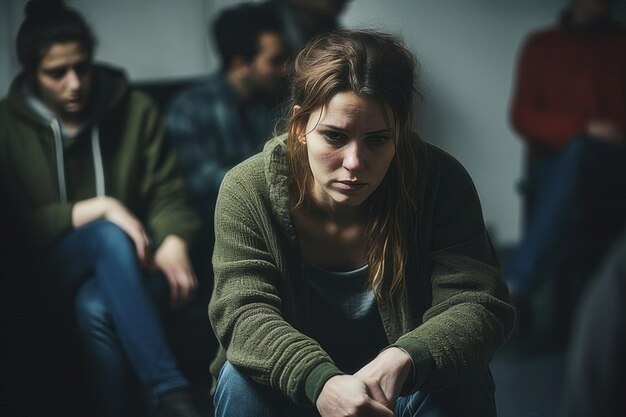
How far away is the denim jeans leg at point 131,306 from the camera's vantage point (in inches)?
51.2

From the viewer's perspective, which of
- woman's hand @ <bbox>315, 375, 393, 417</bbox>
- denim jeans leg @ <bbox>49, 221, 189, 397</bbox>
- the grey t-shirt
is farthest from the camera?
denim jeans leg @ <bbox>49, 221, 189, 397</bbox>

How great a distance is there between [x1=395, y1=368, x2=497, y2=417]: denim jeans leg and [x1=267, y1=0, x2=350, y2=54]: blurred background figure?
0.78m

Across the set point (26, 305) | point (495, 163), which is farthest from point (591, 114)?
point (26, 305)

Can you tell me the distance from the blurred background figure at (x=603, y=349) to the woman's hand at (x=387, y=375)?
0.27 meters

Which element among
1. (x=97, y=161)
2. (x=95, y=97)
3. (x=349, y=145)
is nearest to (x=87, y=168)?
(x=97, y=161)

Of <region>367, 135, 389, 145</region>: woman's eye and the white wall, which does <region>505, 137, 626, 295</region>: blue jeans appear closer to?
the white wall

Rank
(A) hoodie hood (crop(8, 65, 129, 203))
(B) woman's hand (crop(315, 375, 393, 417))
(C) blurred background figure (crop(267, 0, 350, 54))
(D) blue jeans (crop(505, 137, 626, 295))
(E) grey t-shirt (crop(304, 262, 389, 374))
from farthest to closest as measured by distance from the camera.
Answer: (D) blue jeans (crop(505, 137, 626, 295)), (C) blurred background figure (crop(267, 0, 350, 54)), (A) hoodie hood (crop(8, 65, 129, 203)), (E) grey t-shirt (crop(304, 262, 389, 374)), (B) woman's hand (crop(315, 375, 393, 417))

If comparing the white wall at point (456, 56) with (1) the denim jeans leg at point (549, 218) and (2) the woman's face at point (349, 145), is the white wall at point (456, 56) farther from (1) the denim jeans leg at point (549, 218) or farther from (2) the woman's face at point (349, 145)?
(2) the woman's face at point (349, 145)

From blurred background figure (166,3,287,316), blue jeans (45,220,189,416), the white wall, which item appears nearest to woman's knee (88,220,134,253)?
blue jeans (45,220,189,416)

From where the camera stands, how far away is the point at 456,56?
1.98 m

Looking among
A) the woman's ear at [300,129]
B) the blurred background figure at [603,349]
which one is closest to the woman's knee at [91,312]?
the woman's ear at [300,129]

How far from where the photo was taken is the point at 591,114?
178 centimetres

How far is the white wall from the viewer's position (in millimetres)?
1796

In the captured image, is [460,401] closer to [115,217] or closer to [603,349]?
[603,349]
